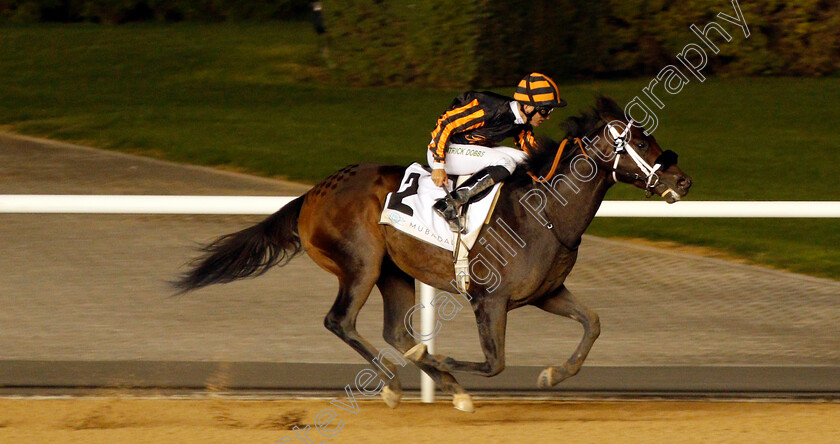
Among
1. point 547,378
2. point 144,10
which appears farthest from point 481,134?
point 144,10

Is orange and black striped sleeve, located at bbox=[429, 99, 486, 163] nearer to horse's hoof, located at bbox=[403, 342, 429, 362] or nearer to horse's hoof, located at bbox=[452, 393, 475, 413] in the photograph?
horse's hoof, located at bbox=[403, 342, 429, 362]

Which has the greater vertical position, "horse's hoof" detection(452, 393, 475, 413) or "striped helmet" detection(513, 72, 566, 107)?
"striped helmet" detection(513, 72, 566, 107)

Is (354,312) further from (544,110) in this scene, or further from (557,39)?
(557,39)

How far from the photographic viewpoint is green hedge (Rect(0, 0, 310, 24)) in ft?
68.1

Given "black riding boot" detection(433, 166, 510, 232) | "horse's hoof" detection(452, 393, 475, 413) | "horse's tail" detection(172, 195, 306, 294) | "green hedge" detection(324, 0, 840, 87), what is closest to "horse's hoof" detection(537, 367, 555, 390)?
"horse's hoof" detection(452, 393, 475, 413)

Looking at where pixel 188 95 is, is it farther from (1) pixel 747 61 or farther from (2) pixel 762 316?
(2) pixel 762 316

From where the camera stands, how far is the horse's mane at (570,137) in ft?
14.3

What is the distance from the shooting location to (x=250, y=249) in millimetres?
4891

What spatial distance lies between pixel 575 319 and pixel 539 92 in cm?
93

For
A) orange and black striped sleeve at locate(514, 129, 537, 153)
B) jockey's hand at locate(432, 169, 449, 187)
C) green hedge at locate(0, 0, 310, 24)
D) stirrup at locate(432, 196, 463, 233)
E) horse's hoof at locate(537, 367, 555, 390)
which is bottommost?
green hedge at locate(0, 0, 310, 24)

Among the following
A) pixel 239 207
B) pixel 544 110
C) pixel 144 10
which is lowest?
pixel 144 10

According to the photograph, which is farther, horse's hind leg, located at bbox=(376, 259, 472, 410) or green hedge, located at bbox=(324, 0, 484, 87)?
green hedge, located at bbox=(324, 0, 484, 87)

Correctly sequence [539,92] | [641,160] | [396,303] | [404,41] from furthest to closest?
[404,41] → [396,303] → [539,92] → [641,160]

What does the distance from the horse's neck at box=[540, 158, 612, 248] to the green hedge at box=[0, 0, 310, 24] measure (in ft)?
57.9
